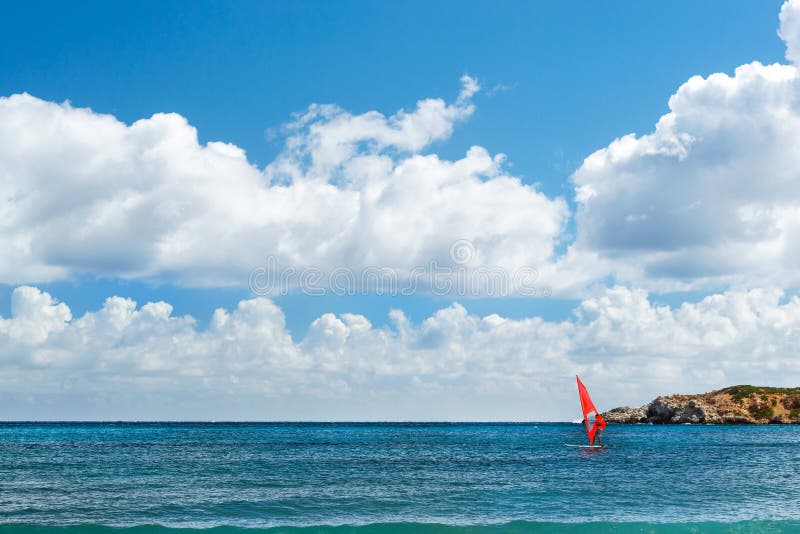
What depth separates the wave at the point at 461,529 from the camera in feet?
119

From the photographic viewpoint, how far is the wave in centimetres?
3622

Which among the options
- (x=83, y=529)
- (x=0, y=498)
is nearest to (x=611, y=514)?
(x=83, y=529)

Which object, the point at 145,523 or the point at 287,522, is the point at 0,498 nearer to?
the point at 145,523

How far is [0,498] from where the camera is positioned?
47.8 meters

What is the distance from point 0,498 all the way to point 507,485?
37634 millimetres

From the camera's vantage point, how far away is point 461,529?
36938 mm

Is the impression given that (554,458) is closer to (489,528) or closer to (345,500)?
(345,500)

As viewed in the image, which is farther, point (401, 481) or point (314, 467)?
point (314, 467)

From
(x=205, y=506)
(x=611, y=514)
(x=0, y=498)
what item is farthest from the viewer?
(x=0, y=498)

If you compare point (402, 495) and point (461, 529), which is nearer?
point (461, 529)

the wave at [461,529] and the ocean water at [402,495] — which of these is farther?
the ocean water at [402,495]

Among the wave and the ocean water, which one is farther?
the ocean water

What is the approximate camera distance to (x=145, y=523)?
3869 centimetres

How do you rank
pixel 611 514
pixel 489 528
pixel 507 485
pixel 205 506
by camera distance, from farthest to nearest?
1. pixel 507 485
2. pixel 205 506
3. pixel 611 514
4. pixel 489 528
